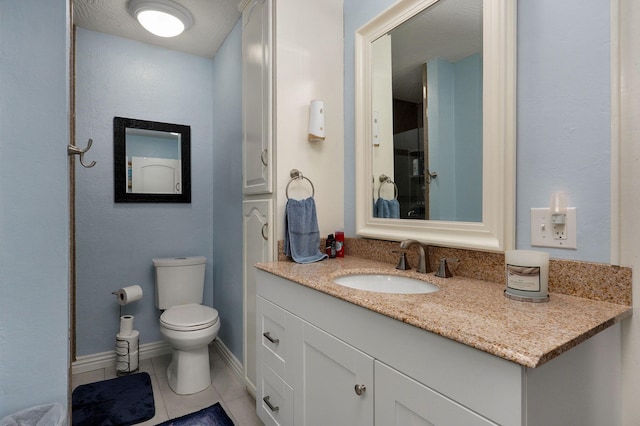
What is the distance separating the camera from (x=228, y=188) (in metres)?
2.47

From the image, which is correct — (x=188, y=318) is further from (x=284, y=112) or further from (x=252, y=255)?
(x=284, y=112)

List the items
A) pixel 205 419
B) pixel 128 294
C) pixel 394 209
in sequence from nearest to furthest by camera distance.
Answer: pixel 394 209 < pixel 205 419 < pixel 128 294

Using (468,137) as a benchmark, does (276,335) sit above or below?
below

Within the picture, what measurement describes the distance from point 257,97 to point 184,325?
1.41 meters

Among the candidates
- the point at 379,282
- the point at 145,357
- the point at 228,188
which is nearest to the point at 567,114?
the point at 379,282

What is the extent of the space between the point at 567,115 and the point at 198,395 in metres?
2.29

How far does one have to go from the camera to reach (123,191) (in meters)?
2.44

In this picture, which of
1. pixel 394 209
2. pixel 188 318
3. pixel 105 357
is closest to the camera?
pixel 394 209

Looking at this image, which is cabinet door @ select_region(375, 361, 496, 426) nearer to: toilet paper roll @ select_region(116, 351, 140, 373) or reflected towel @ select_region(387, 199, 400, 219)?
reflected towel @ select_region(387, 199, 400, 219)

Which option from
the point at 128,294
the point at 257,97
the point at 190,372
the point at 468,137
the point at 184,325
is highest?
the point at 257,97

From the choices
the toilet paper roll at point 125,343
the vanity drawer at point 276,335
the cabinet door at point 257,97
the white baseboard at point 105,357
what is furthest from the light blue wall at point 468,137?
the white baseboard at point 105,357

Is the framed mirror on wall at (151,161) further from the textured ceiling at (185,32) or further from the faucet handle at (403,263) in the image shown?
the faucet handle at (403,263)

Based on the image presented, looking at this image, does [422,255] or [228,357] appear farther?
→ [228,357]

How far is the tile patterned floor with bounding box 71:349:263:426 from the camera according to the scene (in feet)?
5.91
